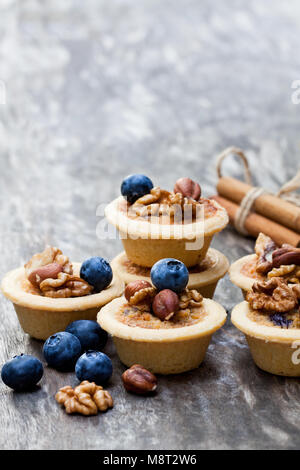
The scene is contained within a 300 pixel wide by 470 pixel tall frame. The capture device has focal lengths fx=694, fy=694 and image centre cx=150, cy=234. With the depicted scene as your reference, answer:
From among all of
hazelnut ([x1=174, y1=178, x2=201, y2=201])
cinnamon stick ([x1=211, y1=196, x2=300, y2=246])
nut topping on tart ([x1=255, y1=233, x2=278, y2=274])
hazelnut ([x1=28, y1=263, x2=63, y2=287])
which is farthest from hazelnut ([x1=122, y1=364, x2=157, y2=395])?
cinnamon stick ([x1=211, y1=196, x2=300, y2=246])

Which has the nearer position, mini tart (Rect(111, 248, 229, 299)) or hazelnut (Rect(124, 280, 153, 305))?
hazelnut (Rect(124, 280, 153, 305))

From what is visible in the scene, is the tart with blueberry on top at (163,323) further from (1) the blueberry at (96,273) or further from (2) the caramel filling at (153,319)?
(1) the blueberry at (96,273)

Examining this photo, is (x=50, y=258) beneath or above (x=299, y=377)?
above

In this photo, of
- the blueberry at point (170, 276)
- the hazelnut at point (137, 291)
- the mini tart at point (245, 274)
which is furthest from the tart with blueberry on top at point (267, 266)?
the hazelnut at point (137, 291)

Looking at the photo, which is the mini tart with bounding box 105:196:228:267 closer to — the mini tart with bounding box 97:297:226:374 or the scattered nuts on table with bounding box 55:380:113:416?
the mini tart with bounding box 97:297:226:374

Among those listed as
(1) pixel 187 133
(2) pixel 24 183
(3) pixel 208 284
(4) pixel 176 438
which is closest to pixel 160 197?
(3) pixel 208 284

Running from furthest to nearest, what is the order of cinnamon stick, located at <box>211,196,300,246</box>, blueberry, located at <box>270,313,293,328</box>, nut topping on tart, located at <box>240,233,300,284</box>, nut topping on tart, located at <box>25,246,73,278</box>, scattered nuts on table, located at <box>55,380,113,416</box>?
cinnamon stick, located at <box>211,196,300,246</box> → nut topping on tart, located at <box>25,246,73,278</box> → nut topping on tart, located at <box>240,233,300,284</box> → blueberry, located at <box>270,313,293,328</box> → scattered nuts on table, located at <box>55,380,113,416</box>

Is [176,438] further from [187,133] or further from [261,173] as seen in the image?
[187,133]
